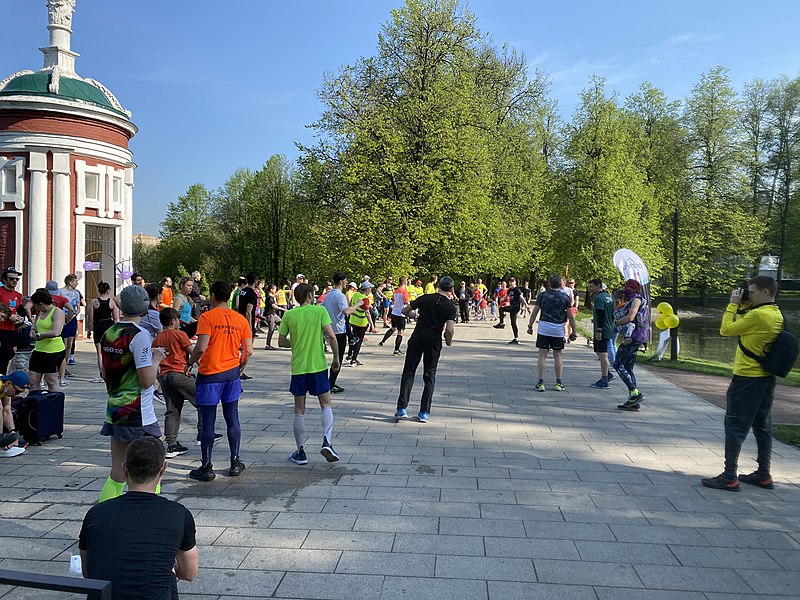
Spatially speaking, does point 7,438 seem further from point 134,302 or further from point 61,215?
point 61,215

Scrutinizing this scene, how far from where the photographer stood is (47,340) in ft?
25.7

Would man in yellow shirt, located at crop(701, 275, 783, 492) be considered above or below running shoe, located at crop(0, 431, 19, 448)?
above

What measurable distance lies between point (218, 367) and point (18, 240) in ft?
57.8

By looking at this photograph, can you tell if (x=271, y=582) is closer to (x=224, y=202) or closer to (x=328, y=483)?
(x=328, y=483)

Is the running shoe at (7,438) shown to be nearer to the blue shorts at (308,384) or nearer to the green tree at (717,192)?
the blue shorts at (308,384)

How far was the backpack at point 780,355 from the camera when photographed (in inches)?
212

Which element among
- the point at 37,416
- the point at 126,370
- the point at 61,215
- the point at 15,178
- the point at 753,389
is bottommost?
the point at 37,416

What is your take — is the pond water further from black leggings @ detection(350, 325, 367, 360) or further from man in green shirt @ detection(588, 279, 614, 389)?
black leggings @ detection(350, 325, 367, 360)

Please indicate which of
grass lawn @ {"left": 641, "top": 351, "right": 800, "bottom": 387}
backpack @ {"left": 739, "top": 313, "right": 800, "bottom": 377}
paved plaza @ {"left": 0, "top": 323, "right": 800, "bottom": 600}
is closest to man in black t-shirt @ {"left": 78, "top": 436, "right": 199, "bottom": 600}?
paved plaza @ {"left": 0, "top": 323, "right": 800, "bottom": 600}

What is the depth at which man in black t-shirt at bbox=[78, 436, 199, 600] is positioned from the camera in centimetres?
230

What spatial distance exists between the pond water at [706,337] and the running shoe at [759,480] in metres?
7.76

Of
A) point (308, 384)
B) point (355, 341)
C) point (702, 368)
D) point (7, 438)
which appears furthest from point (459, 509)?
point (702, 368)

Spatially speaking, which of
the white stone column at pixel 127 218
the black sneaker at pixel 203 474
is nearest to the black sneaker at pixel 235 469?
the black sneaker at pixel 203 474

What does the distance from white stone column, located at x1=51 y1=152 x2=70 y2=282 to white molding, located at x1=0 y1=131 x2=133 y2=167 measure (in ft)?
1.16
